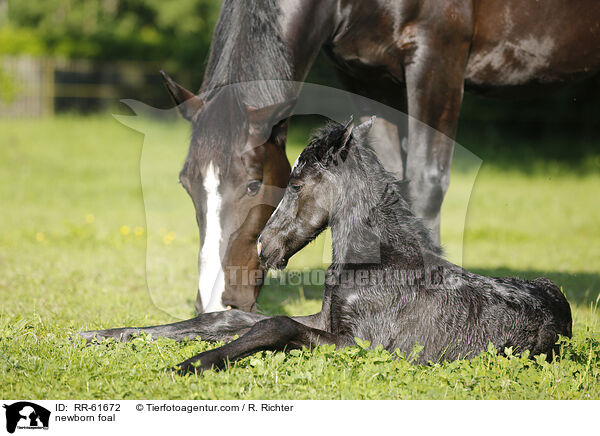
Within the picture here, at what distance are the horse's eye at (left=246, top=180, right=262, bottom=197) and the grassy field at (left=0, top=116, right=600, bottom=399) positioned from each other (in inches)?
29.3

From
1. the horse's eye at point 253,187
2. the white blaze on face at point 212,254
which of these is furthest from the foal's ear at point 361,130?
the white blaze on face at point 212,254

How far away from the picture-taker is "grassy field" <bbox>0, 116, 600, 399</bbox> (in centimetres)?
354

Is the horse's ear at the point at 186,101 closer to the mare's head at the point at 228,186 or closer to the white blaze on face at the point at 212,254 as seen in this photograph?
the mare's head at the point at 228,186

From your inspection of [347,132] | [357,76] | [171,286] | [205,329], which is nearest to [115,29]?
[171,286]

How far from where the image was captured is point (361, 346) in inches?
151

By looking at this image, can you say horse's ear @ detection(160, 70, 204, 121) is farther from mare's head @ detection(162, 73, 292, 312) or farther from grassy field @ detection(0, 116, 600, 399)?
grassy field @ detection(0, 116, 600, 399)

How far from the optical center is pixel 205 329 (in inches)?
166

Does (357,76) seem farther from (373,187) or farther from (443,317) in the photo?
(443,317)

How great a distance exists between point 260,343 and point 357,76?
2710 mm

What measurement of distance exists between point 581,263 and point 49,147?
610 inches

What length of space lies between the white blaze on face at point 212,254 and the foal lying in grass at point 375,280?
125mm

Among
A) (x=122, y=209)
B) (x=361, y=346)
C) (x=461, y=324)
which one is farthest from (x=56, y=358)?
(x=122, y=209)

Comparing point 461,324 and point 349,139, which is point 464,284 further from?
point 349,139
